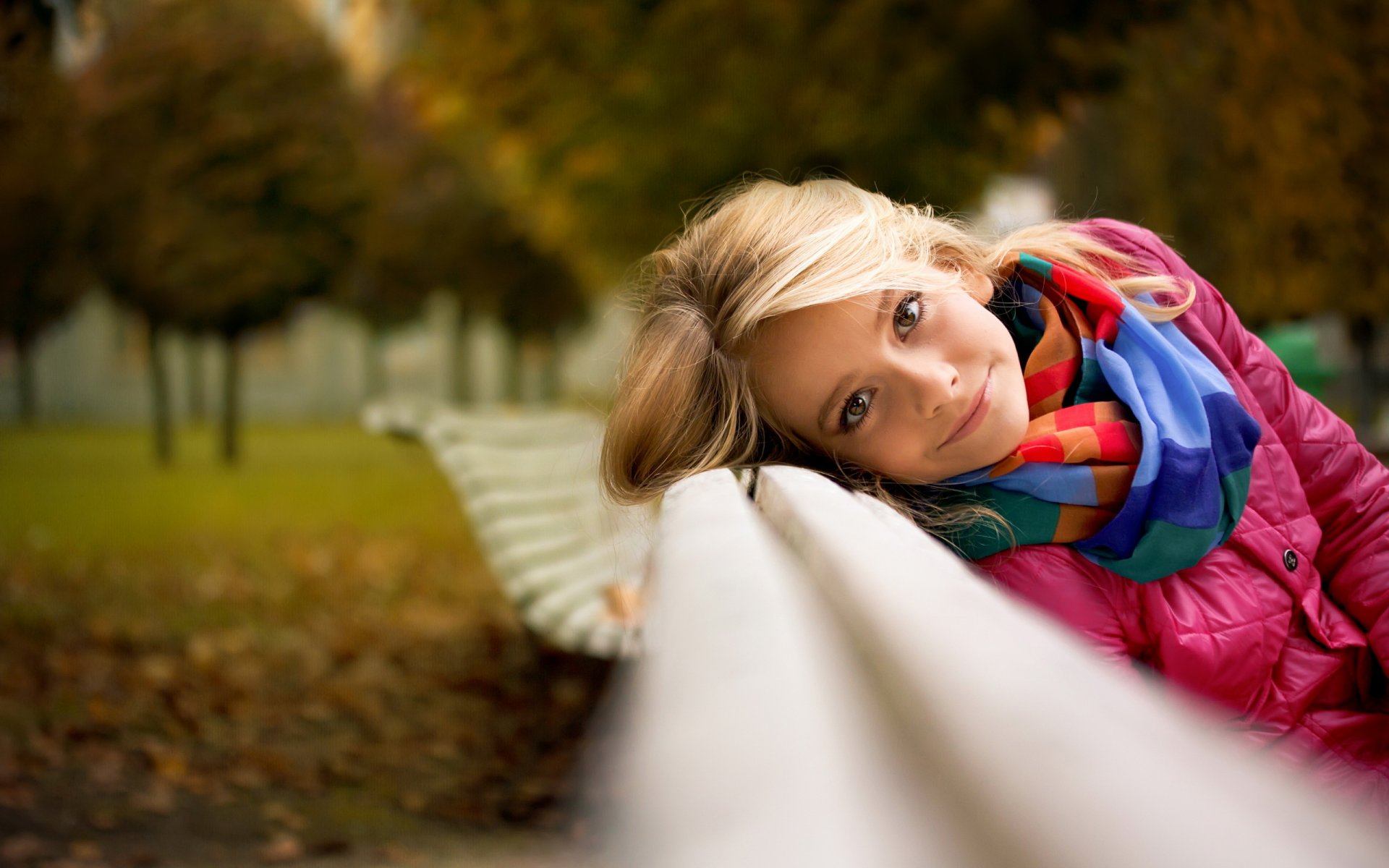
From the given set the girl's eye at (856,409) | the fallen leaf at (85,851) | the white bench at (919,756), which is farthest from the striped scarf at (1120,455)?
the fallen leaf at (85,851)

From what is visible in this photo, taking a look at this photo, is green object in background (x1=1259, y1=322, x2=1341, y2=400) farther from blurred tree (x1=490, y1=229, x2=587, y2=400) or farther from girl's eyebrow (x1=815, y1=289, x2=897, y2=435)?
blurred tree (x1=490, y1=229, x2=587, y2=400)

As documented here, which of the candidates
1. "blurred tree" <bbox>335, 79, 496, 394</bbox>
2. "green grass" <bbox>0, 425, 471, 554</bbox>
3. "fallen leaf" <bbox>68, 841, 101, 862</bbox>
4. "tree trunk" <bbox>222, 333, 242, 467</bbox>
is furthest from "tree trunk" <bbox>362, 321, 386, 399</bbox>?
Result: "fallen leaf" <bbox>68, 841, 101, 862</bbox>

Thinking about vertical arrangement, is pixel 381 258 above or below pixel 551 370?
above

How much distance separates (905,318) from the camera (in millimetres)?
999

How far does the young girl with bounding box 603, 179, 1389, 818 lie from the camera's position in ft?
3.12

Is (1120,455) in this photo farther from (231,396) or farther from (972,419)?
(231,396)

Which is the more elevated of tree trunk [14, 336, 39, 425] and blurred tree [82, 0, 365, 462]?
blurred tree [82, 0, 365, 462]

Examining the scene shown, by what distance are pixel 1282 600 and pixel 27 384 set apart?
4998mm

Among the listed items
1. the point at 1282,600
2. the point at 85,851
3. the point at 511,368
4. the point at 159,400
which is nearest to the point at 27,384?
the point at 159,400

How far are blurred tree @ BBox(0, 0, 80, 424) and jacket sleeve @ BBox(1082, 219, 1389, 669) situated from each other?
3.96m

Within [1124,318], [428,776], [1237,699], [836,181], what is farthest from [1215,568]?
[428,776]

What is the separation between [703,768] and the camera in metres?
0.39

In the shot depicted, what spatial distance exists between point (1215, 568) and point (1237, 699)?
0.38 feet

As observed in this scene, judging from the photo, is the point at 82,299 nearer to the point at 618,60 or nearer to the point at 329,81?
the point at 329,81
